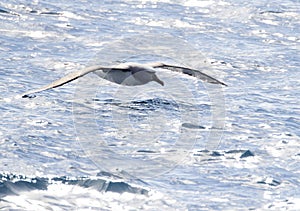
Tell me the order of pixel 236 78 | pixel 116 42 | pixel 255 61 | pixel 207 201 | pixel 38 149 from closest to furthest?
pixel 207 201
pixel 38 149
pixel 236 78
pixel 255 61
pixel 116 42

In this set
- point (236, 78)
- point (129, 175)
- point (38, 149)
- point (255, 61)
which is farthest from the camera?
point (255, 61)

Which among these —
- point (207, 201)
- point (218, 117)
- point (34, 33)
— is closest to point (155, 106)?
point (218, 117)

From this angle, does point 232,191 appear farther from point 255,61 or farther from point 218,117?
point 255,61

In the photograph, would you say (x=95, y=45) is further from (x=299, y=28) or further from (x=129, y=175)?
(x=129, y=175)

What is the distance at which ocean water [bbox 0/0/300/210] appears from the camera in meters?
15.9

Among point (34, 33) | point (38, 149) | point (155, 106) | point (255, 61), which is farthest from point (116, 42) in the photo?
point (38, 149)

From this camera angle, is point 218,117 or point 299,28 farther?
point 299,28

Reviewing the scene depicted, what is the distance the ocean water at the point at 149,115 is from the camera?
1594cm

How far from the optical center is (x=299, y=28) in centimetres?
3192

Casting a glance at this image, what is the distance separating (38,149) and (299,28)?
53.4ft

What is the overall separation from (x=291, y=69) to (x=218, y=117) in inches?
215

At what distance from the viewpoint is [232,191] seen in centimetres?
1608

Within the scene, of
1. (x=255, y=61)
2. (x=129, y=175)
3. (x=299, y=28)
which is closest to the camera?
(x=129, y=175)

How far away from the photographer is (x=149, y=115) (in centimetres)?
2092
